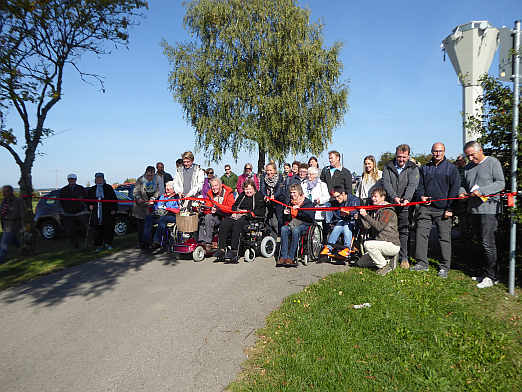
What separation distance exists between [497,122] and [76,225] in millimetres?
10266

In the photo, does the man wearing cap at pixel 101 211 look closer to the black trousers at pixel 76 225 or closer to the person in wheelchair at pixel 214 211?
the black trousers at pixel 76 225

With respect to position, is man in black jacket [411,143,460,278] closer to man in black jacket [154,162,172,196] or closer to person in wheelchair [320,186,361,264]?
person in wheelchair [320,186,361,264]

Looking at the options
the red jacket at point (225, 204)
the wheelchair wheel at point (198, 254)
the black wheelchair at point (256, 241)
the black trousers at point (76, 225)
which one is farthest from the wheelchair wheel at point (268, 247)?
the black trousers at point (76, 225)

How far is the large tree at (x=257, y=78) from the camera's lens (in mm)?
20141

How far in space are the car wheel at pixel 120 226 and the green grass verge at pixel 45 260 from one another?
82.3 inches

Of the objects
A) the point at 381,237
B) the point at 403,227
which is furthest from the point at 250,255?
the point at 403,227

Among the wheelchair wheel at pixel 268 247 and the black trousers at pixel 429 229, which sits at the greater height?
the black trousers at pixel 429 229

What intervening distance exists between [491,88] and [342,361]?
5299mm


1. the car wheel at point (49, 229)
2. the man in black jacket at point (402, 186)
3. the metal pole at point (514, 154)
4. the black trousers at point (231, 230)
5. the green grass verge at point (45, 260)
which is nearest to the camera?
the metal pole at point (514, 154)

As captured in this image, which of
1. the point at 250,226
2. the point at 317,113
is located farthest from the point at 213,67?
the point at 250,226

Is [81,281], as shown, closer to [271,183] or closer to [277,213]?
[277,213]

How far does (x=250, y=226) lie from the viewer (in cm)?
836

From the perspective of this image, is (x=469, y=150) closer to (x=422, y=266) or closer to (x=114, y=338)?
(x=422, y=266)

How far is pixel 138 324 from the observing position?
473 cm
